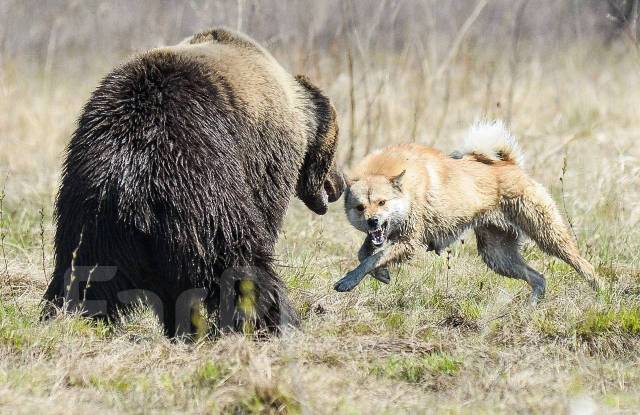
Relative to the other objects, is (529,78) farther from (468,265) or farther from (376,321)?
(376,321)

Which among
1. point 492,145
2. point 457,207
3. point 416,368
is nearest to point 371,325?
point 416,368

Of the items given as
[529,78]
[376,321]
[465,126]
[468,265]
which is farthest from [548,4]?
[376,321]

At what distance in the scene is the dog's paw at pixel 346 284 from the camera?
19.7ft

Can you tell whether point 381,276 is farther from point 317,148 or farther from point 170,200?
point 170,200

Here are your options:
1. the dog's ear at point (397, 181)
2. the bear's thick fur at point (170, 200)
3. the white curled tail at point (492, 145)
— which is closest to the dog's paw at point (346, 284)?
the dog's ear at point (397, 181)

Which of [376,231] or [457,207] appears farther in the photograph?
[457,207]

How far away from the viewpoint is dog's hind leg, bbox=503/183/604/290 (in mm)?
6492

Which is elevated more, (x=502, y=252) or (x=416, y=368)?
(x=502, y=252)

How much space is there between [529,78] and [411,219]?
6833 mm

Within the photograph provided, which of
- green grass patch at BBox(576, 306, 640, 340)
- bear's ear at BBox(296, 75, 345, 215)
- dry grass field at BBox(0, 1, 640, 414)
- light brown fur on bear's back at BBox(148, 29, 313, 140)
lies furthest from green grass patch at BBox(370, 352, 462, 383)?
bear's ear at BBox(296, 75, 345, 215)

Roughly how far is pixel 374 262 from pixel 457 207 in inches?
26.1

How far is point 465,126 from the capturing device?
1122cm

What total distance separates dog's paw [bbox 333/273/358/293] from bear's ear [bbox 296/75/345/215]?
64 centimetres

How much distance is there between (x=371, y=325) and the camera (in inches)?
221
